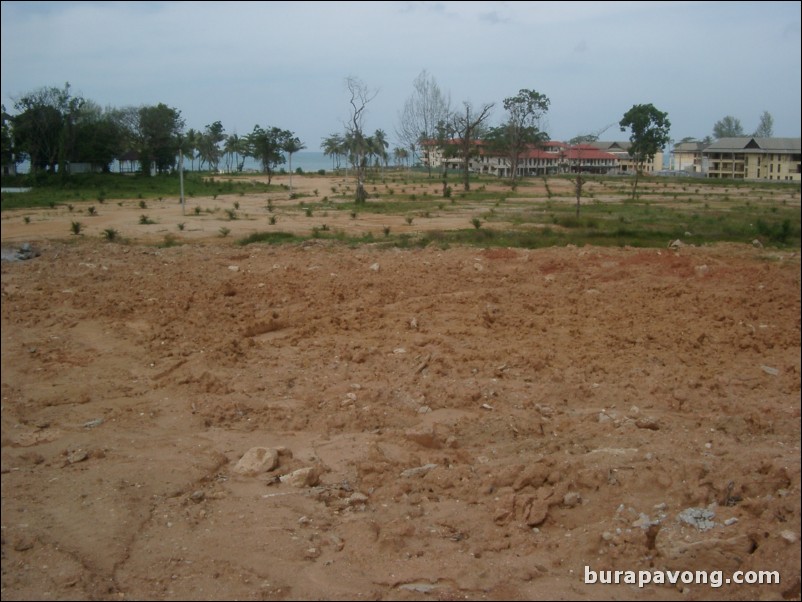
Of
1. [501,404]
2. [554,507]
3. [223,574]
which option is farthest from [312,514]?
[501,404]

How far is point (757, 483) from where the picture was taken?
3.99m

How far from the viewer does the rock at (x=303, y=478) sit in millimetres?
4516

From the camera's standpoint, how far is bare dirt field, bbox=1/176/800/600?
138 inches

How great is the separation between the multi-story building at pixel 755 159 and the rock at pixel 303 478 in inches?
152

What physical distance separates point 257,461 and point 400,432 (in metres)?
1.07

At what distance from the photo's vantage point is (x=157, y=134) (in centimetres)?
2617

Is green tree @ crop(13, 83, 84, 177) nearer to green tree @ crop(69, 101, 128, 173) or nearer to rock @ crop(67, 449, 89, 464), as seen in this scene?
green tree @ crop(69, 101, 128, 173)

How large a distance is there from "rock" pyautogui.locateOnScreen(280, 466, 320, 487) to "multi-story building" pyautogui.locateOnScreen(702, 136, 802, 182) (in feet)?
12.7

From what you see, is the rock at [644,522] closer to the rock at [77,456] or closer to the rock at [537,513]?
the rock at [537,513]

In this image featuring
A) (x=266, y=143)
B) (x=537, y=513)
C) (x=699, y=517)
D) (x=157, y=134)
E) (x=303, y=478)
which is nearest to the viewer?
(x=699, y=517)

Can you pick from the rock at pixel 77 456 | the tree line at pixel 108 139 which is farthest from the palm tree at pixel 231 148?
the rock at pixel 77 456

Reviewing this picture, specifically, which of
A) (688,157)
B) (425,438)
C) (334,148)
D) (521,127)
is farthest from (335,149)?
(425,438)

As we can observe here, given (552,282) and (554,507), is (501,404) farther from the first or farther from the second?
(552,282)

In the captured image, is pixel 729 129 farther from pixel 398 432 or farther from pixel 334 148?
pixel 334 148
